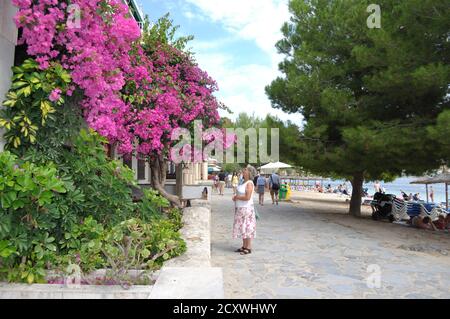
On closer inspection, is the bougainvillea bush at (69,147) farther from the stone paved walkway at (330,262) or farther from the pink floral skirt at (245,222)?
the pink floral skirt at (245,222)

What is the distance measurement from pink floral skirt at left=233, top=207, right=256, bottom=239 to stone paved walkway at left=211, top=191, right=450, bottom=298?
386 mm

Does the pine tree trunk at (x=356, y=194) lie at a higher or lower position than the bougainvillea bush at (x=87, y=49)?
lower

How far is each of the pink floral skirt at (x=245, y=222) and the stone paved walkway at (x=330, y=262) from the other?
15.2 inches

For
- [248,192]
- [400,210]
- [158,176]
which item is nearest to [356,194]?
[400,210]

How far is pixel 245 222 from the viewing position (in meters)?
7.00

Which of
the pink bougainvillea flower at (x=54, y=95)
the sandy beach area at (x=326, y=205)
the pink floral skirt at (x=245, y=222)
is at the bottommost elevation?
the sandy beach area at (x=326, y=205)

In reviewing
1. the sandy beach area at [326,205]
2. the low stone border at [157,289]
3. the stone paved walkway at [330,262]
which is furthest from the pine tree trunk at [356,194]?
the low stone border at [157,289]

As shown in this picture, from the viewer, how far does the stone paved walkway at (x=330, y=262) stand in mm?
5012

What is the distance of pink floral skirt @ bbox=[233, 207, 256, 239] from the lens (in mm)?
7008

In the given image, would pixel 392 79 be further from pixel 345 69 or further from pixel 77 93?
pixel 77 93

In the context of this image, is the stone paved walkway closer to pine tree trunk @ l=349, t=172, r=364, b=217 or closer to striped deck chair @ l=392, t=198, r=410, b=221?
striped deck chair @ l=392, t=198, r=410, b=221

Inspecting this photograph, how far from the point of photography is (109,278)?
4148mm
